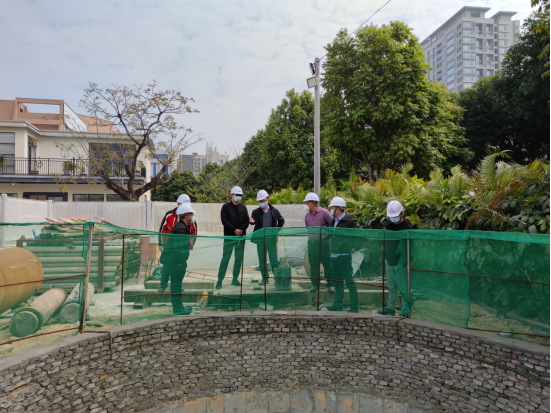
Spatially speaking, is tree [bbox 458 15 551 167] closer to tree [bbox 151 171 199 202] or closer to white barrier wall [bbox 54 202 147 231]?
white barrier wall [bbox 54 202 147 231]

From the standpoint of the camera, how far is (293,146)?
28.2 m

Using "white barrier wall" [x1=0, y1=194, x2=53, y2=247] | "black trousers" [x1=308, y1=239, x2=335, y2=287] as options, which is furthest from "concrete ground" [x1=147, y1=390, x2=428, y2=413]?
"white barrier wall" [x1=0, y1=194, x2=53, y2=247]

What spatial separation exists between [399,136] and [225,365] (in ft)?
49.9

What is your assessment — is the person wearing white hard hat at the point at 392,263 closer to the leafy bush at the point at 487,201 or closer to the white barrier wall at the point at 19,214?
the leafy bush at the point at 487,201

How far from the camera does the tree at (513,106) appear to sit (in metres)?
20.5

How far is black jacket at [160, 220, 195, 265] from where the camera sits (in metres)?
6.03

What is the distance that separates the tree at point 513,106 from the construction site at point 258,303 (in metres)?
18.0

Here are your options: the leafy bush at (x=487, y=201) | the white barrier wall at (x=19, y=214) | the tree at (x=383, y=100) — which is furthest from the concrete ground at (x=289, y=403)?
the tree at (x=383, y=100)

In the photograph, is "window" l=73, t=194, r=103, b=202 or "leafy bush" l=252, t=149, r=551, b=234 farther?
"window" l=73, t=194, r=103, b=202

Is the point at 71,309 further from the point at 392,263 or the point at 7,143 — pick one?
the point at 7,143

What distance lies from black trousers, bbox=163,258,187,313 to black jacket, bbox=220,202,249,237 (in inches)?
55.7

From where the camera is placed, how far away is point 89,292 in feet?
18.2

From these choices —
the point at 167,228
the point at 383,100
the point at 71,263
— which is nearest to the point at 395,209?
the point at 167,228

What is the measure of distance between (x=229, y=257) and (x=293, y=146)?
22482mm
